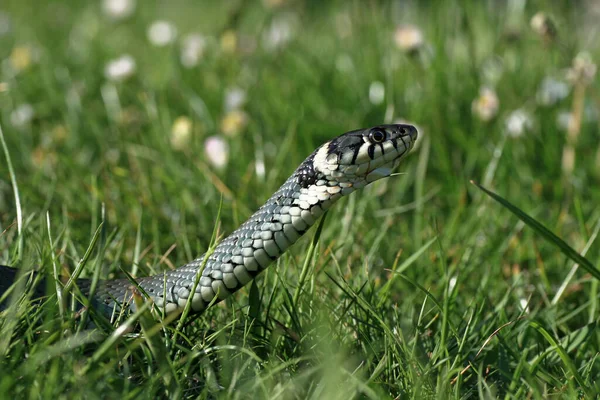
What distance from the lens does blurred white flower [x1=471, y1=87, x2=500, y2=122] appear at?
13.0ft

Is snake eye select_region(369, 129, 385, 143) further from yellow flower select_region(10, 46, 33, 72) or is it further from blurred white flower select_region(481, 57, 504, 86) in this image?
yellow flower select_region(10, 46, 33, 72)

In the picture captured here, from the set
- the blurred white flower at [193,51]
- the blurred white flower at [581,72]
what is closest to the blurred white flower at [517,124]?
the blurred white flower at [581,72]

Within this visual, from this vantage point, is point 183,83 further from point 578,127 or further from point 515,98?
point 578,127

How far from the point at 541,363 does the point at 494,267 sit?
2.45 ft

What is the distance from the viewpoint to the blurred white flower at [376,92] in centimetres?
438

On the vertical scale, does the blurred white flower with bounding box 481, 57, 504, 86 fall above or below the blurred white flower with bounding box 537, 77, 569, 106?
above

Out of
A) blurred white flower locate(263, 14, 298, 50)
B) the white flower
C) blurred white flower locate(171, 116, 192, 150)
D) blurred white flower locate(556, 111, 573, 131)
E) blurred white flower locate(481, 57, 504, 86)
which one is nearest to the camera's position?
blurred white flower locate(171, 116, 192, 150)

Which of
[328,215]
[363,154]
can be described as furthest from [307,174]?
[328,215]

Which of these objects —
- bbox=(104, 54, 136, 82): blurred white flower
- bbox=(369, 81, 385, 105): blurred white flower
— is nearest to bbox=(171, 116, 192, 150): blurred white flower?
bbox=(104, 54, 136, 82): blurred white flower

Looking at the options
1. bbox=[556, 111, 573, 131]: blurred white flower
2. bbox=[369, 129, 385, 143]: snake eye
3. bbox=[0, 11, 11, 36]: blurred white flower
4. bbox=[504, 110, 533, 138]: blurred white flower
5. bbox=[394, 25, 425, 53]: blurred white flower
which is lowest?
bbox=[556, 111, 573, 131]: blurred white flower

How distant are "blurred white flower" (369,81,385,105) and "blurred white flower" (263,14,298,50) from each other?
1.04 metres

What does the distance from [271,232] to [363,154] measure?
0.41 m

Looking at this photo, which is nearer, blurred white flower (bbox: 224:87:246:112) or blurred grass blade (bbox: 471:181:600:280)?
blurred grass blade (bbox: 471:181:600:280)

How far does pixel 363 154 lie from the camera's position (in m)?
2.45
